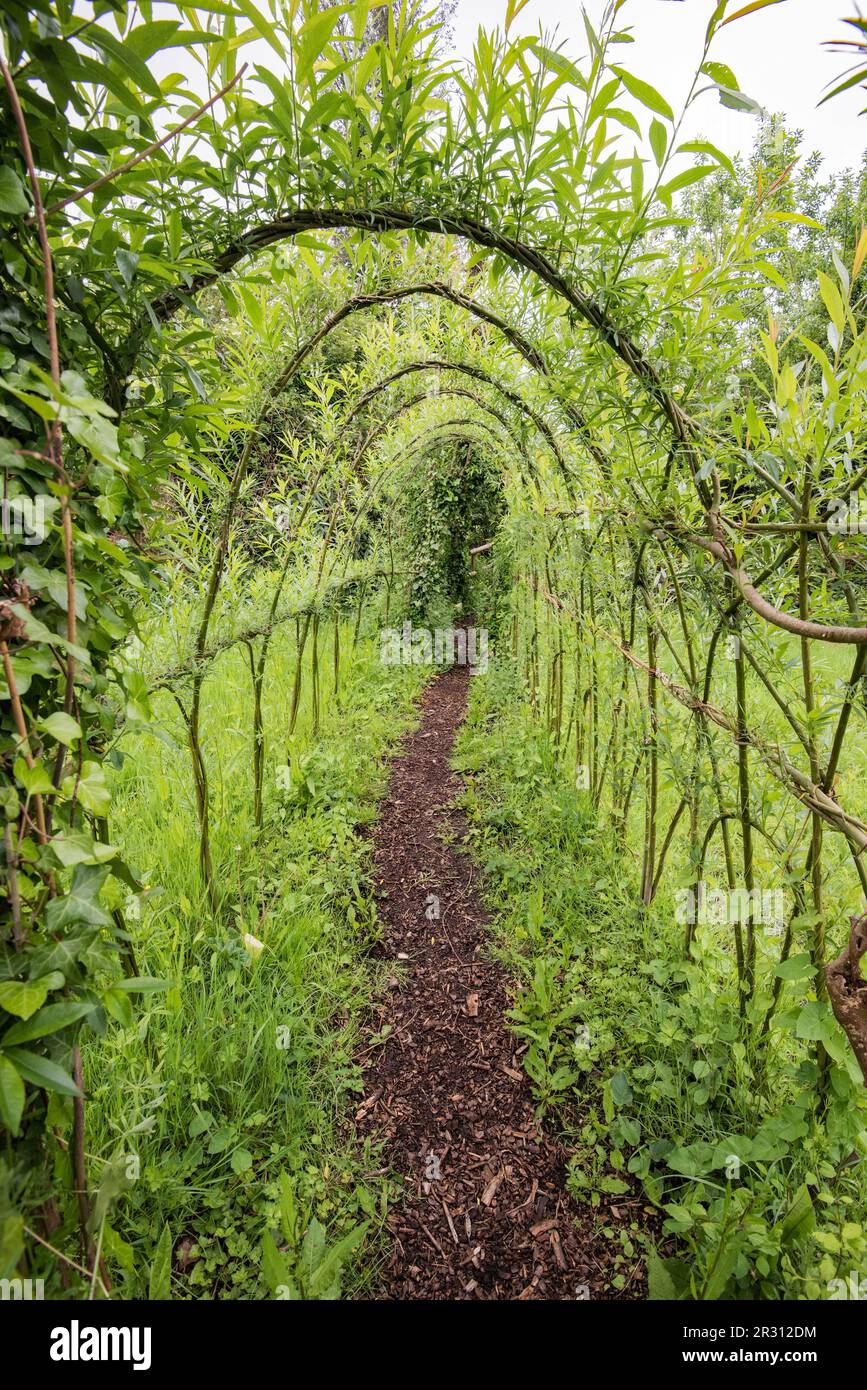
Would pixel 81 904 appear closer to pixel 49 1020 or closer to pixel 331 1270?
pixel 49 1020

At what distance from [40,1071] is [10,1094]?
0.11ft

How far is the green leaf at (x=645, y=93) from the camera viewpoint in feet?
3.29

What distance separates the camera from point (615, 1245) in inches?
57.0

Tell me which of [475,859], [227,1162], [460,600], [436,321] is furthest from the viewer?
[460,600]

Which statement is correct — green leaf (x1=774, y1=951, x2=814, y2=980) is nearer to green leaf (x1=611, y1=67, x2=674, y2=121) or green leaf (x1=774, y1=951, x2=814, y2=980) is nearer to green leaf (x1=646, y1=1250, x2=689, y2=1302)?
green leaf (x1=646, y1=1250, x2=689, y2=1302)

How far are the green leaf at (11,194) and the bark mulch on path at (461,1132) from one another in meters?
2.23

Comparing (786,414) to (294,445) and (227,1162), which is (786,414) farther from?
(294,445)

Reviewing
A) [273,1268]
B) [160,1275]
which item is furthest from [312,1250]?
[160,1275]

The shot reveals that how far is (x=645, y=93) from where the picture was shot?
40.6 inches

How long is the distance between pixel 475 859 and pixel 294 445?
260cm

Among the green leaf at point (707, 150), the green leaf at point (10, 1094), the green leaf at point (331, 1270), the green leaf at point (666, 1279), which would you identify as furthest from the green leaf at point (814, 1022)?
the green leaf at point (707, 150)

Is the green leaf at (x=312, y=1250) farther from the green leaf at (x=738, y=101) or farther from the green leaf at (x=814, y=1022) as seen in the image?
the green leaf at (x=738, y=101)

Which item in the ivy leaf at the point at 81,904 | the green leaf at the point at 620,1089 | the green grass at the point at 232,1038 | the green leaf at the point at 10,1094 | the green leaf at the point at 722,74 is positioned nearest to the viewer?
the green leaf at the point at 10,1094

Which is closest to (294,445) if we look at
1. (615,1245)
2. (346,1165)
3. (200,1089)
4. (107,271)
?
(107,271)
